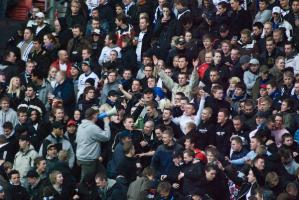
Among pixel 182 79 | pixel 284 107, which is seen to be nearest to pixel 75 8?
pixel 182 79

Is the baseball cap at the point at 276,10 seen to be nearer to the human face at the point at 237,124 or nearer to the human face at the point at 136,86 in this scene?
the human face at the point at 136,86

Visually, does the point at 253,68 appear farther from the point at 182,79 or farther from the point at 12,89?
the point at 12,89

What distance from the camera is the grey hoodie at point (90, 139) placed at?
28688 millimetres

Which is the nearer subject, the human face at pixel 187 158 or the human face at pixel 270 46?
the human face at pixel 187 158

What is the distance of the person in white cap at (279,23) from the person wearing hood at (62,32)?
4.72 m

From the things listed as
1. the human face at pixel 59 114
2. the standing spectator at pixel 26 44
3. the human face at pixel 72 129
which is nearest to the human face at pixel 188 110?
the human face at pixel 72 129

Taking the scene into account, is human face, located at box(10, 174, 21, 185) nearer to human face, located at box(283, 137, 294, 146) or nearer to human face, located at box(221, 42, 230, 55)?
human face, located at box(283, 137, 294, 146)

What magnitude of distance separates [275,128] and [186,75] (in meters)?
2.94

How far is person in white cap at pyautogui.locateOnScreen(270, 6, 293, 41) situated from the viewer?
103ft

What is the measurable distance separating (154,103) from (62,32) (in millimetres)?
5316

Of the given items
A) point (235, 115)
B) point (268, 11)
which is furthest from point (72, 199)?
point (268, 11)

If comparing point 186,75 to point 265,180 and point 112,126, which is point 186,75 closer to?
point 112,126

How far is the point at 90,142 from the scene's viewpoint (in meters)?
28.8

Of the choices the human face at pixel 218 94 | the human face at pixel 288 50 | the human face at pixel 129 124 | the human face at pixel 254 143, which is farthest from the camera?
the human face at pixel 288 50
